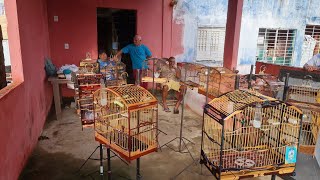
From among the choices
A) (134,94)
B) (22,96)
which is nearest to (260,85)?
(134,94)

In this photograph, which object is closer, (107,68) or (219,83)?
(219,83)

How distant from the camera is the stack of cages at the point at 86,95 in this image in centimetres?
533

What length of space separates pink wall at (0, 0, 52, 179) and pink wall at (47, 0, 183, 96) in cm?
187

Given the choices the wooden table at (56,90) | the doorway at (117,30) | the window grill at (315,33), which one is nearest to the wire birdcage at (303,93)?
the wooden table at (56,90)

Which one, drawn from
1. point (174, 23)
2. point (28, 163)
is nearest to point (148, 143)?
point (28, 163)

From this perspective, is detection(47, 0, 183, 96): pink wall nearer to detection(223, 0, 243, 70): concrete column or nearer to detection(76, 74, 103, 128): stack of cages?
detection(223, 0, 243, 70): concrete column

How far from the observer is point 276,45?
12.6 meters

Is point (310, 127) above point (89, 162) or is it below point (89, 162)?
above

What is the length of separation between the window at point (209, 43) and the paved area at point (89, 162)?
17.8 ft

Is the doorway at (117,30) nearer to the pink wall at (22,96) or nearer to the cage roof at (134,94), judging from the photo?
the pink wall at (22,96)

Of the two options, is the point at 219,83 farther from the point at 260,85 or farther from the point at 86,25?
the point at 86,25

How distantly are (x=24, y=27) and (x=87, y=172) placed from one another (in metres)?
2.87

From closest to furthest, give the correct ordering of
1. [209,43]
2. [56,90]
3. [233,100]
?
[233,100]
[56,90]
[209,43]

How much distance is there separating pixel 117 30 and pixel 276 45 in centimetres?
762
